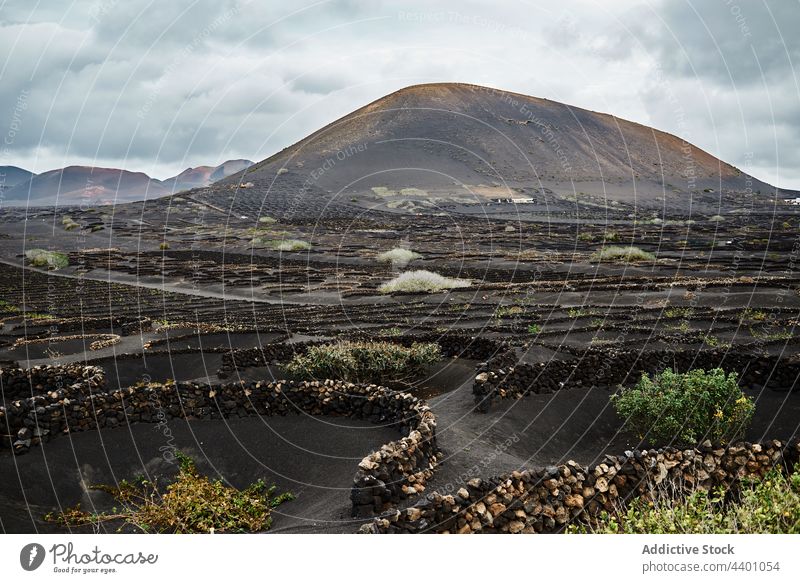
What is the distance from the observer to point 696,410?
13.0 m

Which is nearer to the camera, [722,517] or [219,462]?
[722,517]

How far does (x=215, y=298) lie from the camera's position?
Result: 39375 mm

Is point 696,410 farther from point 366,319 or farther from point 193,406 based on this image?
point 366,319

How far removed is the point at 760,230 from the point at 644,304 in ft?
184

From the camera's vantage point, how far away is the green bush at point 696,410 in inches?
503

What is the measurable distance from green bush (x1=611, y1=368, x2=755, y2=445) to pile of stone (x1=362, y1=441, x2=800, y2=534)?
A: 2355 millimetres

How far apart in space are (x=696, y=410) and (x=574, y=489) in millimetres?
4921

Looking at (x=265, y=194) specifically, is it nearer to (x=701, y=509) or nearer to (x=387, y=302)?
(x=387, y=302)

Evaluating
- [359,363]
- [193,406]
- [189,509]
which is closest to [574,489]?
[189,509]

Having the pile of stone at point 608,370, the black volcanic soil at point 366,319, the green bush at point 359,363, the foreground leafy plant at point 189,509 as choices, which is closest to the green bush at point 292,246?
the black volcanic soil at point 366,319

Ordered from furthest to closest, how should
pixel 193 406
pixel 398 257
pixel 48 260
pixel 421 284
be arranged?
pixel 48 260
pixel 398 257
pixel 421 284
pixel 193 406
